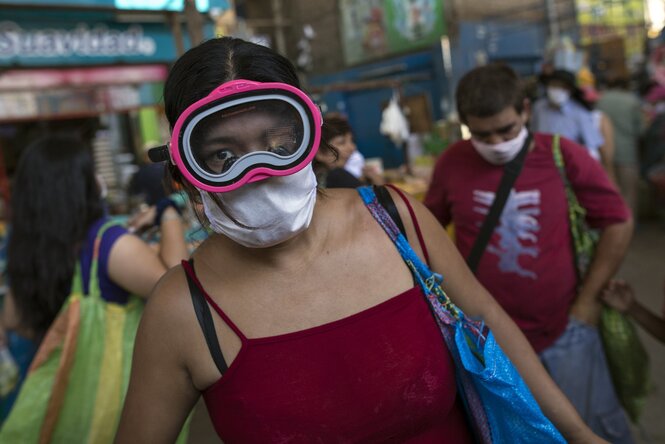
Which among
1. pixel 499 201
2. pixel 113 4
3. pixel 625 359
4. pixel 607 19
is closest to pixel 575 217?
pixel 499 201

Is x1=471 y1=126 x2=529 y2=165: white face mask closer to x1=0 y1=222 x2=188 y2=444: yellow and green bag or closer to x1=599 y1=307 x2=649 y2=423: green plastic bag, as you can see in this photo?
x1=599 y1=307 x2=649 y2=423: green plastic bag

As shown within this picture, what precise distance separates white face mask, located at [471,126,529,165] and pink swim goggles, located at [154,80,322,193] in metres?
1.39

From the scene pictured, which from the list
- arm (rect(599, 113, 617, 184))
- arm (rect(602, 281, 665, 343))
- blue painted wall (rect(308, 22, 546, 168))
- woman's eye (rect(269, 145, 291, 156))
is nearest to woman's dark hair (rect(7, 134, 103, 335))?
woman's eye (rect(269, 145, 291, 156))

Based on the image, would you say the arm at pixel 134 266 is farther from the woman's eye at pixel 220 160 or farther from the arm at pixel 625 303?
the arm at pixel 625 303

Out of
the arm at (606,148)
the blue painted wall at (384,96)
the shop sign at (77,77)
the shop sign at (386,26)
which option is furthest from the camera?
the shop sign at (386,26)

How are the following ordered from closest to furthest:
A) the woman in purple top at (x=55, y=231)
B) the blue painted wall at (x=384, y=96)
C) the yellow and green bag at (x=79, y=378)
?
1. the yellow and green bag at (x=79, y=378)
2. the woman in purple top at (x=55, y=231)
3. the blue painted wall at (x=384, y=96)

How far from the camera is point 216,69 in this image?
1.21 metres

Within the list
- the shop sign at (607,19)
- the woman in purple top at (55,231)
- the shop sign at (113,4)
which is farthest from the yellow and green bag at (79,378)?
the shop sign at (607,19)

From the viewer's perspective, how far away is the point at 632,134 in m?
6.58

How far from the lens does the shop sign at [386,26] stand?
13211mm

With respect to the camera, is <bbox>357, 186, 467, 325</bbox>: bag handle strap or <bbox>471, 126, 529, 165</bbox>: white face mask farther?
<bbox>471, 126, 529, 165</bbox>: white face mask

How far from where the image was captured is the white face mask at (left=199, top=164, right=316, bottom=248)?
1.20m

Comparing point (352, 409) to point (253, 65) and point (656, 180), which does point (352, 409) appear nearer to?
point (253, 65)

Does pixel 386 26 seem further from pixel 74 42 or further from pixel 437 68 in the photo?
pixel 74 42
